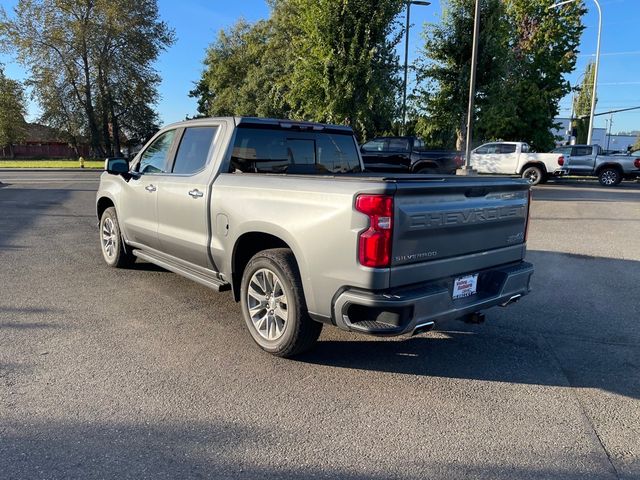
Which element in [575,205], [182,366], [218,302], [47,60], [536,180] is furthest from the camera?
[47,60]

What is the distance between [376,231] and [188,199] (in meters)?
2.29

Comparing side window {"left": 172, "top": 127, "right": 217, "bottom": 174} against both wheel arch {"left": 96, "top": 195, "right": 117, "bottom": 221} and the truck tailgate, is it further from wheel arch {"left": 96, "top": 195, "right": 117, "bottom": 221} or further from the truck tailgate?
the truck tailgate

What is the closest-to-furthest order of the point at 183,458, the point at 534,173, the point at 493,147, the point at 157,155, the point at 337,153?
the point at 183,458
the point at 337,153
the point at 157,155
the point at 534,173
the point at 493,147

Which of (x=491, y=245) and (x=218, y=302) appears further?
(x=218, y=302)

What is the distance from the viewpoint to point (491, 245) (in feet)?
12.9

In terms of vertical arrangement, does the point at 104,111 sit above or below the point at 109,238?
above

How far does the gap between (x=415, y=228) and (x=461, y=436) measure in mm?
1299

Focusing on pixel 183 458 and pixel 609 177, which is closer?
pixel 183 458

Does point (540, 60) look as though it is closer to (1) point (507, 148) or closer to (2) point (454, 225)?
(1) point (507, 148)

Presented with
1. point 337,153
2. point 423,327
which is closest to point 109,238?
point 337,153

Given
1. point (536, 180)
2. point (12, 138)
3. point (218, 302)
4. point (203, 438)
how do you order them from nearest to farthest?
point (203, 438), point (218, 302), point (536, 180), point (12, 138)

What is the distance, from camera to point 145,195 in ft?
18.3

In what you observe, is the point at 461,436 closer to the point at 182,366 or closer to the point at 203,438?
the point at 203,438

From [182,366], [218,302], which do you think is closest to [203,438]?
[182,366]
